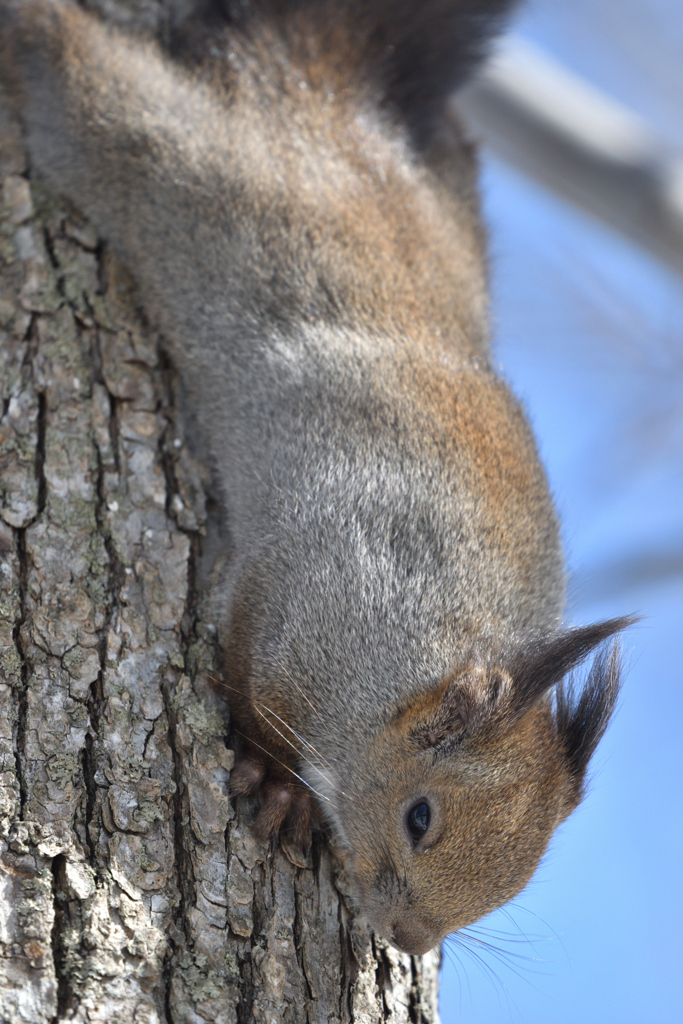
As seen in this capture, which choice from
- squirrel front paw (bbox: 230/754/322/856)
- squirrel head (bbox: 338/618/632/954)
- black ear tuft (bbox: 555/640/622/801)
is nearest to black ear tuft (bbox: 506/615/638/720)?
squirrel head (bbox: 338/618/632/954)

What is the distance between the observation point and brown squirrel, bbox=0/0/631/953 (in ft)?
10.0

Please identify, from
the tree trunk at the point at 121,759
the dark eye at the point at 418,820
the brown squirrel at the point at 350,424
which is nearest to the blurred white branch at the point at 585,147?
the brown squirrel at the point at 350,424

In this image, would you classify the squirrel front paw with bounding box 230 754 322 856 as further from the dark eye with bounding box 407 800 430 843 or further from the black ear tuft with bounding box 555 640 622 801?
the black ear tuft with bounding box 555 640 622 801

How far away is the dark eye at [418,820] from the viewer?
3.04 m

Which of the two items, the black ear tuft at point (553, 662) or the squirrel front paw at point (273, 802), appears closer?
the squirrel front paw at point (273, 802)

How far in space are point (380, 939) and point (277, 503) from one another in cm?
154

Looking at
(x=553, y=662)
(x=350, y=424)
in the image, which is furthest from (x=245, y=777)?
(x=350, y=424)

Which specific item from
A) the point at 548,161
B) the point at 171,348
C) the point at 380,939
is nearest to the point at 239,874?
the point at 380,939

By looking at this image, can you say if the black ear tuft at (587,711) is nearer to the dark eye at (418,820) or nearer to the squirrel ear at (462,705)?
the squirrel ear at (462,705)

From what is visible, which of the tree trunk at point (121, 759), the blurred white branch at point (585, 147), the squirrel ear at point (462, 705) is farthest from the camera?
the blurred white branch at point (585, 147)

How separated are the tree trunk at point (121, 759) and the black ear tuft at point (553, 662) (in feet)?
2.78

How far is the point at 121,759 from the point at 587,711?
1605 millimetres

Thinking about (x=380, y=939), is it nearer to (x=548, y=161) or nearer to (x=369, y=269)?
(x=369, y=269)

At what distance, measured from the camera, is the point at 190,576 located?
326 cm
